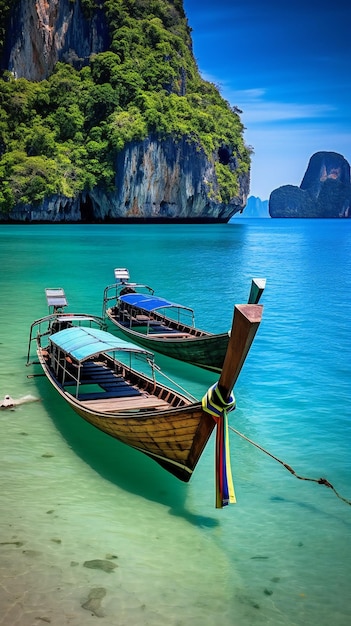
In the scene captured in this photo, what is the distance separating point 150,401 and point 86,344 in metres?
1.49

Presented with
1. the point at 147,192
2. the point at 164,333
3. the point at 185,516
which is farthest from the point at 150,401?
the point at 147,192

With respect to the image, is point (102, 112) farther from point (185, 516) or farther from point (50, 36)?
point (185, 516)

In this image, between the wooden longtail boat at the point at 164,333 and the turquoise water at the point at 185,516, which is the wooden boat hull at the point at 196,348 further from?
the turquoise water at the point at 185,516

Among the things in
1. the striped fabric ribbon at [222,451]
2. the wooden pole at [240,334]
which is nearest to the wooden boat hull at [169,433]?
the striped fabric ribbon at [222,451]

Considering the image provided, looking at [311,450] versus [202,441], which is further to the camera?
[311,450]

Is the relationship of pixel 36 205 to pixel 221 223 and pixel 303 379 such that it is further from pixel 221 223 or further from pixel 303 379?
pixel 303 379

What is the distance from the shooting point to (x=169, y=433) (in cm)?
693

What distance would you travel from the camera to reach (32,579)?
5.48 meters

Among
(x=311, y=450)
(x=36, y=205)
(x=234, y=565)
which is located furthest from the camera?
(x=36, y=205)

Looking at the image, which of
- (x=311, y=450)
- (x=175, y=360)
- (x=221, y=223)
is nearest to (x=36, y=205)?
(x=221, y=223)

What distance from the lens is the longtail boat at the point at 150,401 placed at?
18.2ft

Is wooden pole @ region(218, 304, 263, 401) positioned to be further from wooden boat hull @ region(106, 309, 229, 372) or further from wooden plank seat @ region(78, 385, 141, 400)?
wooden boat hull @ region(106, 309, 229, 372)

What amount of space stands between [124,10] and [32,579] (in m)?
81.7

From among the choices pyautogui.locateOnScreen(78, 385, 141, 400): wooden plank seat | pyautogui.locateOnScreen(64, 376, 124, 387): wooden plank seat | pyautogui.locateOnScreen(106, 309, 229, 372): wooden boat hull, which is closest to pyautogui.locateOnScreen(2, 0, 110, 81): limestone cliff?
pyautogui.locateOnScreen(106, 309, 229, 372): wooden boat hull
